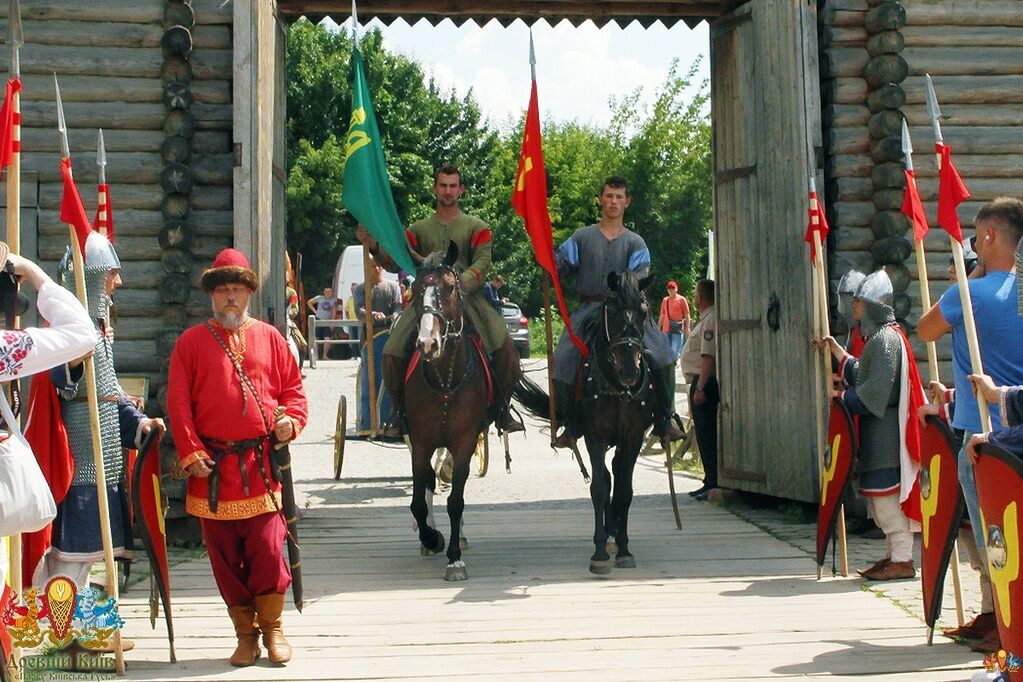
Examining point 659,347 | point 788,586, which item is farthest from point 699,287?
point 788,586

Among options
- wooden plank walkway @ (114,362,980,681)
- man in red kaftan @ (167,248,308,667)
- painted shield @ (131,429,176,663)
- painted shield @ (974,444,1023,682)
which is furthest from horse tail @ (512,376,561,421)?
painted shield @ (974,444,1023,682)

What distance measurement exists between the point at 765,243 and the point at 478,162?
3439 cm

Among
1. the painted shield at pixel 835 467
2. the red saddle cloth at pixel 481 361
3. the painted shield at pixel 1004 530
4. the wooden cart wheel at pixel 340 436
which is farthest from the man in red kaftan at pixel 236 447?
the wooden cart wheel at pixel 340 436

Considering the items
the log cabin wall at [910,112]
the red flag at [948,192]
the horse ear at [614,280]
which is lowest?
the horse ear at [614,280]

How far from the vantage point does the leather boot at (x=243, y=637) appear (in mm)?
6227

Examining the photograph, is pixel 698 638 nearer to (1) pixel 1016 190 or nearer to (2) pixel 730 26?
(1) pixel 1016 190

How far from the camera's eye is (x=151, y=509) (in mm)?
6230

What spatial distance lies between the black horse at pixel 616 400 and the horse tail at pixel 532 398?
46.5 inches

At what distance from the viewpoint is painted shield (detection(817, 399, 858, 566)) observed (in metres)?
7.75

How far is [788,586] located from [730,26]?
16.2 ft

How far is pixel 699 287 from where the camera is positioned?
12.5 meters

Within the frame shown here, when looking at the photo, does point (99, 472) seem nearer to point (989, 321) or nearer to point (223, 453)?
point (223, 453)

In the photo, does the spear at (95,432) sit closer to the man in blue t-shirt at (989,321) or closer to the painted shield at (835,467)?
the man in blue t-shirt at (989,321)

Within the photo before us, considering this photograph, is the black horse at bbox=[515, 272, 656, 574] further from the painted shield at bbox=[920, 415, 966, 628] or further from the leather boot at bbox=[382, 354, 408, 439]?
the painted shield at bbox=[920, 415, 966, 628]
